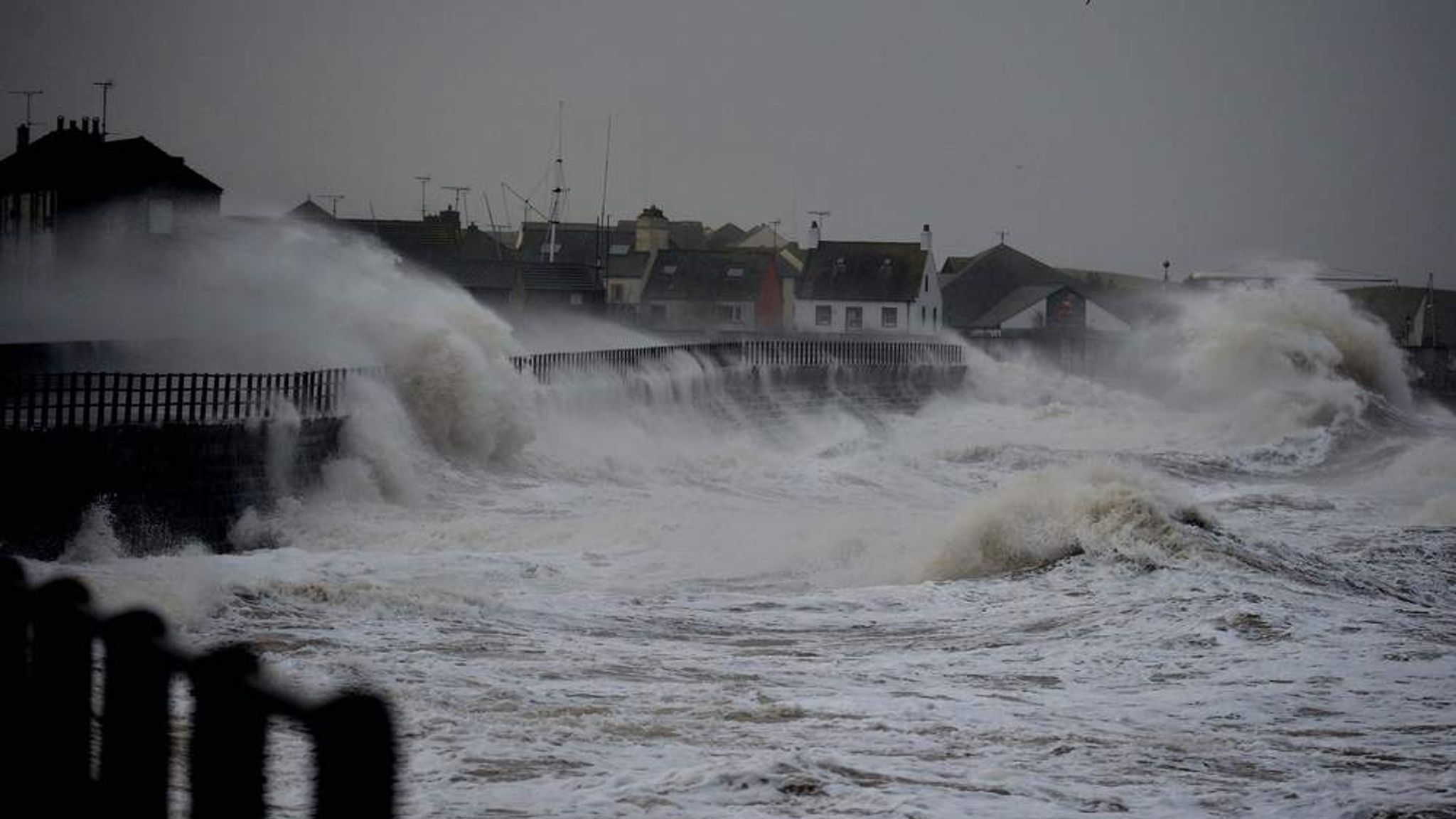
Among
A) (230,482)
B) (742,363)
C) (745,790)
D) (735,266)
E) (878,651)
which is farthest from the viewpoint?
(735,266)

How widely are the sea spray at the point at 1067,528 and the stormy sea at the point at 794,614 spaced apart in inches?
1.8

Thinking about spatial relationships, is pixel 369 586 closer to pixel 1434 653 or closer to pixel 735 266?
pixel 1434 653

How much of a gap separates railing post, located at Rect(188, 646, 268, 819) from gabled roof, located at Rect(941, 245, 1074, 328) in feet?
271

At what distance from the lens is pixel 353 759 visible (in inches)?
83.1

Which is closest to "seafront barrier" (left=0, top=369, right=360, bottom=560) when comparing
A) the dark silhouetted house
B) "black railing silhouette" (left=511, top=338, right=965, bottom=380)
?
"black railing silhouette" (left=511, top=338, right=965, bottom=380)

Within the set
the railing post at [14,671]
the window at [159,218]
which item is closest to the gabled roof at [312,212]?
the window at [159,218]

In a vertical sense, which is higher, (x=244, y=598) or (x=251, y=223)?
(x=251, y=223)

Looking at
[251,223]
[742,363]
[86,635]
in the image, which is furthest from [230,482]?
[742,363]

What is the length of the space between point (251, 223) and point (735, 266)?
38.4 meters

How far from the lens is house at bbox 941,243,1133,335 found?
7606 centimetres

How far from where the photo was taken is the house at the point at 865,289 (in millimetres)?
72938

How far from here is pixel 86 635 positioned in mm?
2607

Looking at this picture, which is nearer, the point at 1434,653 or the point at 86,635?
the point at 86,635

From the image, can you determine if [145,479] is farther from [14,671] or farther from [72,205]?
[72,205]
